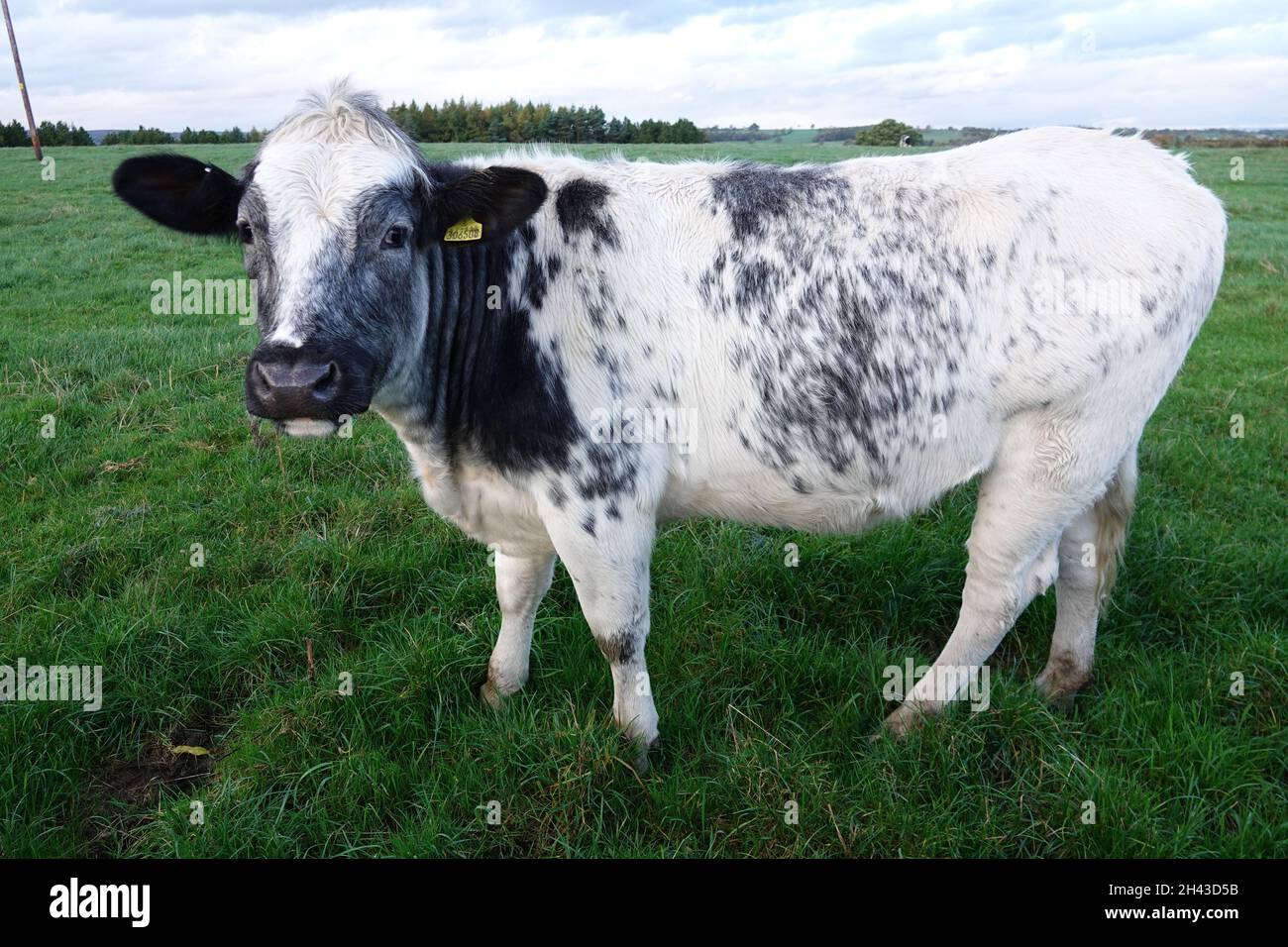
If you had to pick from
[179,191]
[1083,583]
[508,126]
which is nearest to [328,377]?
[179,191]

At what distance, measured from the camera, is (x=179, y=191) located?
3.57 m

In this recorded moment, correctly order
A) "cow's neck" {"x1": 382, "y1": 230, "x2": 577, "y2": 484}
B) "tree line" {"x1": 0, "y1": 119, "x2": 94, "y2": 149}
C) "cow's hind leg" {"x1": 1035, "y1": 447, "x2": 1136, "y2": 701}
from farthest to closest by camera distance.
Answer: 1. "tree line" {"x1": 0, "y1": 119, "x2": 94, "y2": 149}
2. "cow's hind leg" {"x1": 1035, "y1": 447, "x2": 1136, "y2": 701}
3. "cow's neck" {"x1": 382, "y1": 230, "x2": 577, "y2": 484}

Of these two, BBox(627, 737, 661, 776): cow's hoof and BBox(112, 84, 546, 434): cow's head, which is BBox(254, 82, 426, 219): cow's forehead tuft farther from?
BBox(627, 737, 661, 776): cow's hoof

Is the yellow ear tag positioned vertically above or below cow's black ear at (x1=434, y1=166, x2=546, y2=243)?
below

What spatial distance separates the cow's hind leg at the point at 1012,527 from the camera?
3.69 m

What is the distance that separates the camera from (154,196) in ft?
11.7

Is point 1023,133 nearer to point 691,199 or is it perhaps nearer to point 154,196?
point 691,199

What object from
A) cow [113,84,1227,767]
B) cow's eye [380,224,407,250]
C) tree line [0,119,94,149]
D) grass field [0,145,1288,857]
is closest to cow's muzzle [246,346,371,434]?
cow [113,84,1227,767]

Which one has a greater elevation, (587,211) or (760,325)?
(587,211)

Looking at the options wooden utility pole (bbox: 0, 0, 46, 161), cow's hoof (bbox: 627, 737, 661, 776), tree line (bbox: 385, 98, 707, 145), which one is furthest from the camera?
wooden utility pole (bbox: 0, 0, 46, 161)

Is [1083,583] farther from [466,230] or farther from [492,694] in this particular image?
[466,230]

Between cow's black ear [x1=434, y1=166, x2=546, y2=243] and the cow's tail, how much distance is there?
3.04 metres

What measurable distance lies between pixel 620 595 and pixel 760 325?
1.30m

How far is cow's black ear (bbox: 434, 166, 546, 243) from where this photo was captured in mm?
3332
